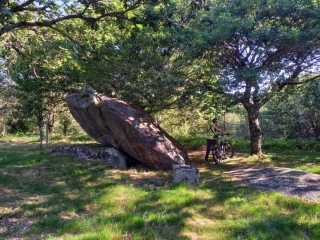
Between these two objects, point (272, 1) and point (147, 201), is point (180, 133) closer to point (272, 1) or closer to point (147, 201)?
point (272, 1)

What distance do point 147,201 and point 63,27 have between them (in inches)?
191

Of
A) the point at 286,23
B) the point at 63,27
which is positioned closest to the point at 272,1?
the point at 286,23

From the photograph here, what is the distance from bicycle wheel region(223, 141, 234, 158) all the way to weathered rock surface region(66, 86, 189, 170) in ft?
7.22

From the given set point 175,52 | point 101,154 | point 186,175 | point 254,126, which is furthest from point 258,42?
point 101,154

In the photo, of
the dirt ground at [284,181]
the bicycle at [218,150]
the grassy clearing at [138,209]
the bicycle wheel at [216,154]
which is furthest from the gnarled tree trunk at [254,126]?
the grassy clearing at [138,209]

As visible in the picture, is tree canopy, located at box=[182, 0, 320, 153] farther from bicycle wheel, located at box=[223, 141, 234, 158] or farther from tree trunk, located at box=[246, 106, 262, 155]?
bicycle wheel, located at box=[223, 141, 234, 158]

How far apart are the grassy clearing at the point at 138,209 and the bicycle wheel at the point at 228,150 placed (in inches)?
135

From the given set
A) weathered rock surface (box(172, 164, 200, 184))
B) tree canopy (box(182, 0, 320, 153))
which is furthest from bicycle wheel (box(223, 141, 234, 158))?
weathered rock surface (box(172, 164, 200, 184))

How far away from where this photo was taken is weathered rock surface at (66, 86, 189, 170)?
368 inches

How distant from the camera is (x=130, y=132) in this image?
9.45 m

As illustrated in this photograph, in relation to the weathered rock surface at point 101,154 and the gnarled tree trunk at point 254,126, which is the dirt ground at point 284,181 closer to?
the gnarled tree trunk at point 254,126

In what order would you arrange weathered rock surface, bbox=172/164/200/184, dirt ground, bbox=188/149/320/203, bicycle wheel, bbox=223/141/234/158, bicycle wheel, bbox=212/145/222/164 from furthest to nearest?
bicycle wheel, bbox=223/141/234/158, bicycle wheel, bbox=212/145/222/164, weathered rock surface, bbox=172/164/200/184, dirt ground, bbox=188/149/320/203

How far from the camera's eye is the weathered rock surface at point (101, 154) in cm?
938

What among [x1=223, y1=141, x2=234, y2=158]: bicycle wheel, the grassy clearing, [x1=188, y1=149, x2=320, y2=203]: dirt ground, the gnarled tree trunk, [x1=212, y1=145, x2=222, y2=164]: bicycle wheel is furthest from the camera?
[x1=223, y1=141, x2=234, y2=158]: bicycle wheel
